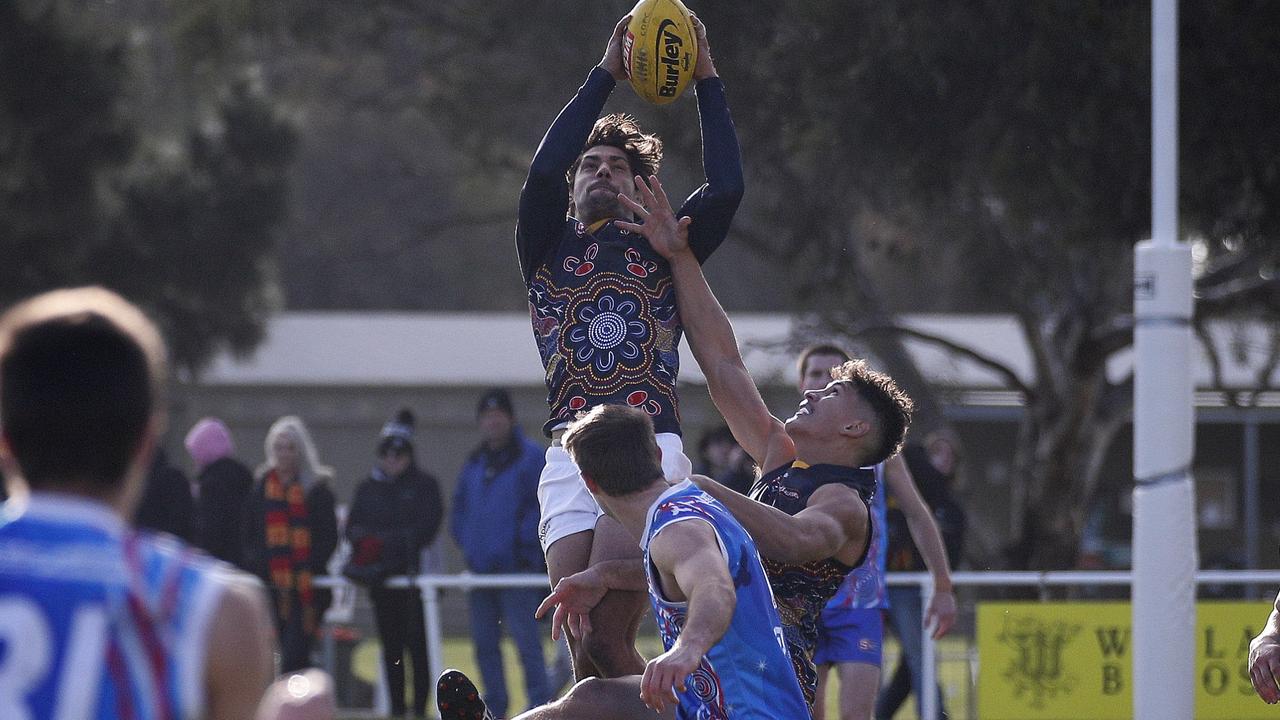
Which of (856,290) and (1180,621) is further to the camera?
(856,290)

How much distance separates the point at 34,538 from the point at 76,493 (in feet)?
0.29

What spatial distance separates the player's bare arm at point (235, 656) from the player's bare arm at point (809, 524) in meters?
2.54

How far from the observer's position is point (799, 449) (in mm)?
5828

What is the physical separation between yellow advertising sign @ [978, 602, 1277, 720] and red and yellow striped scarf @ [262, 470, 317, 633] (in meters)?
4.48

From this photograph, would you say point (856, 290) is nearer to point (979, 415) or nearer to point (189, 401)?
point (979, 415)

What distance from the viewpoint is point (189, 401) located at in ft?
76.6

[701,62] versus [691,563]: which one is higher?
[701,62]

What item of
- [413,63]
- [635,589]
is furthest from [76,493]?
[413,63]

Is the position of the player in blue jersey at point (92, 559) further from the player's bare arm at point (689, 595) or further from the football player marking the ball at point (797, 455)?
the football player marking the ball at point (797, 455)

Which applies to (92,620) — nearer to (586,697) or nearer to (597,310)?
(586,697)

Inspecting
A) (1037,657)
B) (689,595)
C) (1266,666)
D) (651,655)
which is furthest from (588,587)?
(651,655)

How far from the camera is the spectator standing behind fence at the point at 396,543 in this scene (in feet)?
37.0

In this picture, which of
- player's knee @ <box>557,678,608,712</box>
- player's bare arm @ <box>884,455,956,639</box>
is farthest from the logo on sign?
player's knee @ <box>557,678,608,712</box>

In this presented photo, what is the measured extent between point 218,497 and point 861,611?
569 cm
